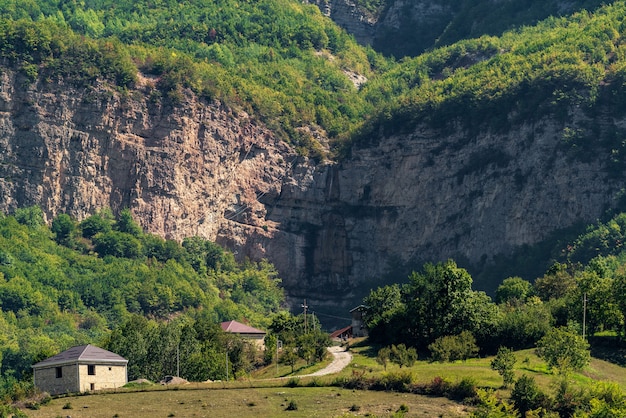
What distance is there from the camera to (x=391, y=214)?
188m

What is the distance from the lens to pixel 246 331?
15288 centimetres

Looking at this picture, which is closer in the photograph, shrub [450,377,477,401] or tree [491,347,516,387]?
shrub [450,377,477,401]

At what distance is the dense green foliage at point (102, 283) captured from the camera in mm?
161250

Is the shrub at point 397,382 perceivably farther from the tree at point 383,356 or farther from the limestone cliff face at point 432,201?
the limestone cliff face at point 432,201

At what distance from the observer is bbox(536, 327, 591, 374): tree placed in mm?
120312

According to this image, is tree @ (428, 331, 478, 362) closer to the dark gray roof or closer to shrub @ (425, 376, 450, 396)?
shrub @ (425, 376, 450, 396)

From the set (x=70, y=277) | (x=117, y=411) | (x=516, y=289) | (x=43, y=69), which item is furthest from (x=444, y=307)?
(x=43, y=69)

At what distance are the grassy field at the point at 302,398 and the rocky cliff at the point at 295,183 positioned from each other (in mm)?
→ 51970

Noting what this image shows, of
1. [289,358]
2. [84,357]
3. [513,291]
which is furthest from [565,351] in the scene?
[84,357]

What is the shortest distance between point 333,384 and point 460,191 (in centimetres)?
6640

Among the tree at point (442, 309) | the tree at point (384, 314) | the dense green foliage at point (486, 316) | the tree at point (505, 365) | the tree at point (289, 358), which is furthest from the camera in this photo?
the tree at point (384, 314)

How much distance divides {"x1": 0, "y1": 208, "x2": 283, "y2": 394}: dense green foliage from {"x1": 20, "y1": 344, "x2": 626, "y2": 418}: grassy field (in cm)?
3508

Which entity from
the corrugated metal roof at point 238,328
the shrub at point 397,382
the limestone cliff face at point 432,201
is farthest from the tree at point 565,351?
the limestone cliff face at point 432,201

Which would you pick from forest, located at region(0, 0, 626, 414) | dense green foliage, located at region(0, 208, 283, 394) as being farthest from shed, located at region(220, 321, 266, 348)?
forest, located at region(0, 0, 626, 414)
